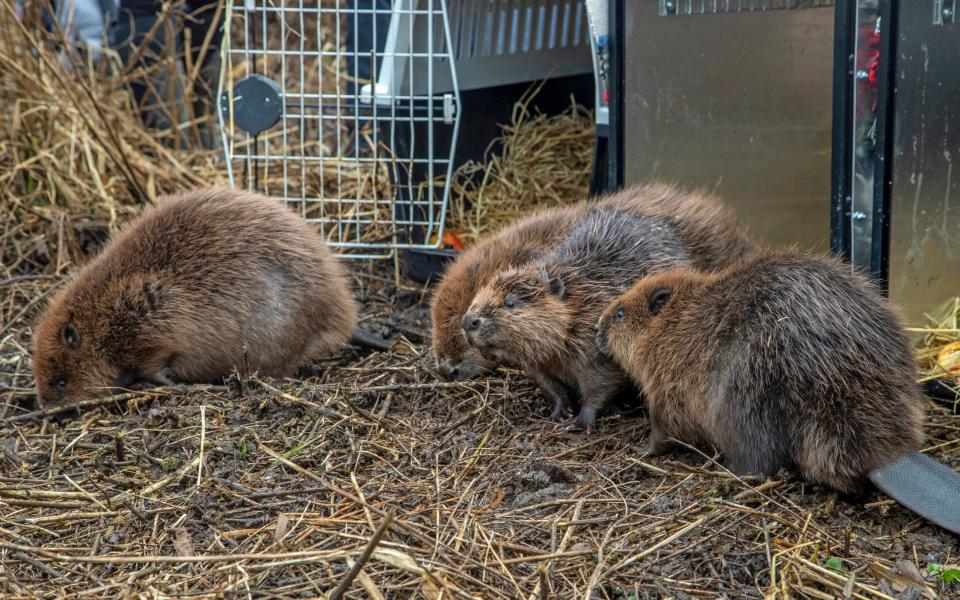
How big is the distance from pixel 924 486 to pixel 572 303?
55.3 inches

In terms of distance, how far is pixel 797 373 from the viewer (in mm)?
3053

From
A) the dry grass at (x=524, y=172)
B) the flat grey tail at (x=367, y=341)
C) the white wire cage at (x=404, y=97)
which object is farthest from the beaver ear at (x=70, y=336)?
the dry grass at (x=524, y=172)

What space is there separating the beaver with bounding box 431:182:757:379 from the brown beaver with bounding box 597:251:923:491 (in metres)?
0.67

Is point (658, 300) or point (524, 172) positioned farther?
point (524, 172)

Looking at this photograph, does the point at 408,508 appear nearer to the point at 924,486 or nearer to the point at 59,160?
the point at 924,486

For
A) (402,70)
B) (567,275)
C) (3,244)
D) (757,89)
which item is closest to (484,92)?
(402,70)

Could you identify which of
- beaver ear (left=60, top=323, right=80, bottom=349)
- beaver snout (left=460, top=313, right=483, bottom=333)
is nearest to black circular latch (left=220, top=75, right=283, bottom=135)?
beaver ear (left=60, top=323, right=80, bottom=349)

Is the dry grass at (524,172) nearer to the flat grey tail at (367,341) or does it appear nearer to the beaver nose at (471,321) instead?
the flat grey tail at (367,341)

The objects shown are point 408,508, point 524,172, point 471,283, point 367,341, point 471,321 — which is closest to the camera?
point 408,508

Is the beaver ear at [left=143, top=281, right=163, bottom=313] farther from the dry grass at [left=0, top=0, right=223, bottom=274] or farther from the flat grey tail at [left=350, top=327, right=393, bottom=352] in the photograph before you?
the dry grass at [left=0, top=0, right=223, bottom=274]

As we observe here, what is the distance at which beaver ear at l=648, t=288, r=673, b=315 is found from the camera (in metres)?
3.57

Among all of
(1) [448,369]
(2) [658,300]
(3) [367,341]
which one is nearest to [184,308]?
(3) [367,341]

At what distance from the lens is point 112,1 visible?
7.61 meters

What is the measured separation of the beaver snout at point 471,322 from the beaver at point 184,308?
0.82 metres
